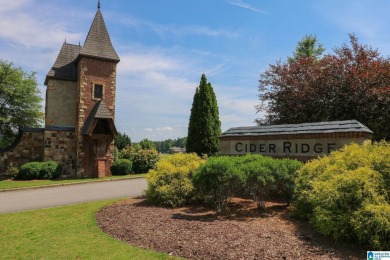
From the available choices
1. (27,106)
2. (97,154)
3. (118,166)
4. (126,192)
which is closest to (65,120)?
(97,154)

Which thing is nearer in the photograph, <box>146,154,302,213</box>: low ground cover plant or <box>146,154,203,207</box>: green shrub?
<box>146,154,302,213</box>: low ground cover plant

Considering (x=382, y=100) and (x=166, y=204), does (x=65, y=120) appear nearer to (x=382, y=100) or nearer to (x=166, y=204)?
(x=166, y=204)

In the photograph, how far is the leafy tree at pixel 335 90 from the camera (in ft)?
48.0

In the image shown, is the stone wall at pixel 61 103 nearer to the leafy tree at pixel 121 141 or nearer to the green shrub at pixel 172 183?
the leafy tree at pixel 121 141

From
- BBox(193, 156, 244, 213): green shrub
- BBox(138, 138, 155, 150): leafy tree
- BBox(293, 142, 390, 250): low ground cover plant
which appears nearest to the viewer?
BBox(293, 142, 390, 250): low ground cover plant

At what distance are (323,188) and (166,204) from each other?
15.9ft

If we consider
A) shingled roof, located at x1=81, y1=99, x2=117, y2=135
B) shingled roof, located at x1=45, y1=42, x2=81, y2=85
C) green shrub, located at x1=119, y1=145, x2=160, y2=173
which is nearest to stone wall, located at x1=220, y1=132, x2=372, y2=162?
shingled roof, located at x1=81, y1=99, x2=117, y2=135

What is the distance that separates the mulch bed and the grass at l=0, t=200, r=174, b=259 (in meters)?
0.33

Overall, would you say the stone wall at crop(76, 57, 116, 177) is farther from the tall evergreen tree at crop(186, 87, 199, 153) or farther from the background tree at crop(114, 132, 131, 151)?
the background tree at crop(114, 132, 131, 151)

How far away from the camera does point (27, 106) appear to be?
29.1 m

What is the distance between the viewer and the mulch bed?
496cm

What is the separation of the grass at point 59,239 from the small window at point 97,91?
45.9 feet

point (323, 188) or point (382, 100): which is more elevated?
point (382, 100)

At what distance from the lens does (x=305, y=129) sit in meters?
9.91
